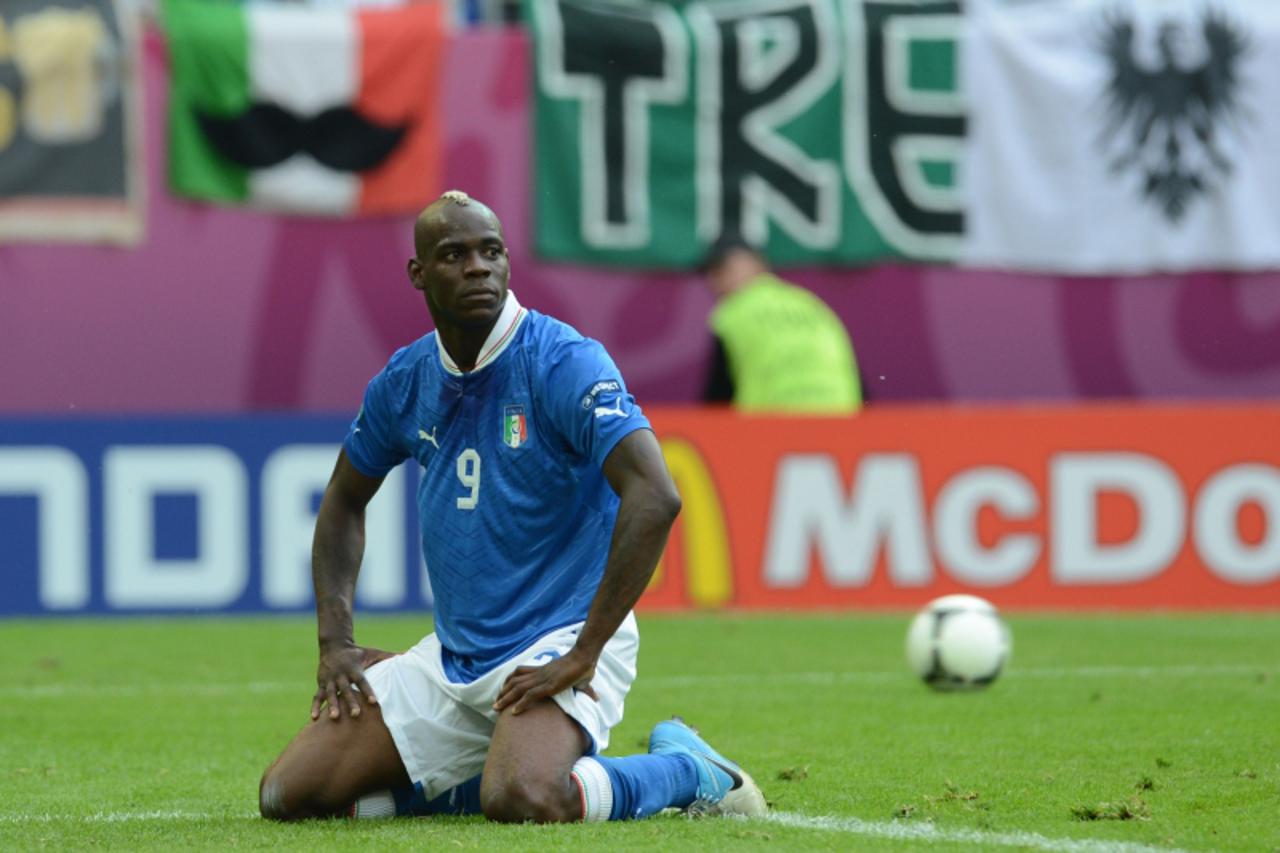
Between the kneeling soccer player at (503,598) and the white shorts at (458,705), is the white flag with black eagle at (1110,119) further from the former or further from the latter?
the white shorts at (458,705)

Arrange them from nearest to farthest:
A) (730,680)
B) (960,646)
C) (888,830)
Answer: (888,830) → (960,646) → (730,680)

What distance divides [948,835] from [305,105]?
10386 mm

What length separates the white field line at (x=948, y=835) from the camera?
486 centimetres

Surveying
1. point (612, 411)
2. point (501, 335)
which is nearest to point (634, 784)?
point (612, 411)

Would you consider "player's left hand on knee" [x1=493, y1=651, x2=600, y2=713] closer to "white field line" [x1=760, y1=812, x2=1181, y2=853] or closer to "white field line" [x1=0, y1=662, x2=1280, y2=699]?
"white field line" [x1=760, y1=812, x2=1181, y2=853]

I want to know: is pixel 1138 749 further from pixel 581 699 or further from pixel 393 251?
pixel 393 251

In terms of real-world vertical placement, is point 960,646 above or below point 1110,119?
below

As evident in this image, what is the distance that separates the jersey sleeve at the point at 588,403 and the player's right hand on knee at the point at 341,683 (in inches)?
32.2

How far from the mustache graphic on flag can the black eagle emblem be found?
16.7 ft

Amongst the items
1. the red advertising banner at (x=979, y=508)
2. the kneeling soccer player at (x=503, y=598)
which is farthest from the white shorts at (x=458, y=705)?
the red advertising banner at (x=979, y=508)

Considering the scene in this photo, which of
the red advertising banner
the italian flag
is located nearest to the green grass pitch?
the red advertising banner

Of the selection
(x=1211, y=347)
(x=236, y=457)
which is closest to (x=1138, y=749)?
(x=236, y=457)

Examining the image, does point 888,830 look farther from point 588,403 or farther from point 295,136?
point 295,136

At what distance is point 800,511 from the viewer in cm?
1247
